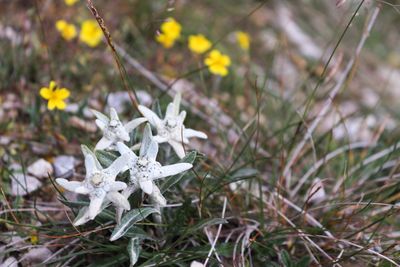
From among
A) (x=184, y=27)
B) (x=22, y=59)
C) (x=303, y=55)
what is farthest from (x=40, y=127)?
(x=303, y=55)

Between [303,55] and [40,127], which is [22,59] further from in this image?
[303,55]

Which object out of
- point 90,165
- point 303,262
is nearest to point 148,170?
point 90,165

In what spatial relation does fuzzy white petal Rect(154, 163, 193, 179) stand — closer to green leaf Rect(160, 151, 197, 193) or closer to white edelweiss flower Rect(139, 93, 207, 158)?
green leaf Rect(160, 151, 197, 193)

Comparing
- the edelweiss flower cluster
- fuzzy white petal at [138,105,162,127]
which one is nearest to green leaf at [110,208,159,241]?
the edelweiss flower cluster

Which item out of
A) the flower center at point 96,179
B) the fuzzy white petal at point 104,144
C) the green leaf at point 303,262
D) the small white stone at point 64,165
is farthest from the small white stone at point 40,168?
the green leaf at point 303,262

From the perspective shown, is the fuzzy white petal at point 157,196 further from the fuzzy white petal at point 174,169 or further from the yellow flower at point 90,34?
the yellow flower at point 90,34
